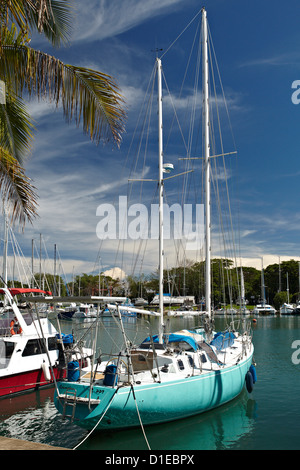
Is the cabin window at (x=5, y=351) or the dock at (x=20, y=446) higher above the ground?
the dock at (x=20, y=446)

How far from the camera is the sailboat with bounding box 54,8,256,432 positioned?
12.7 meters

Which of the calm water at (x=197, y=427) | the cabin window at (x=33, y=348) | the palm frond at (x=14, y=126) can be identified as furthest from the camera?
the cabin window at (x=33, y=348)

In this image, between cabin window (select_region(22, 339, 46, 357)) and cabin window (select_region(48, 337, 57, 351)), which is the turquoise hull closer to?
cabin window (select_region(22, 339, 46, 357))

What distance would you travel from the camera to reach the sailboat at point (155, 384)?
12711 mm

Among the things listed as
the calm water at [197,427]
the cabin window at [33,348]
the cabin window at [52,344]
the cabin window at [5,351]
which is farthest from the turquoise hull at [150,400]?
the cabin window at [52,344]

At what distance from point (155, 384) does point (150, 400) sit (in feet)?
1.82

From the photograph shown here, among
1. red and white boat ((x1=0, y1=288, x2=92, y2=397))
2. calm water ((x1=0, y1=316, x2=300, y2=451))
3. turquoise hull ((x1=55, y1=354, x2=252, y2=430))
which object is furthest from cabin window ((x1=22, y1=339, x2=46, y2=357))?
turquoise hull ((x1=55, y1=354, x2=252, y2=430))

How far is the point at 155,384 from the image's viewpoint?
13859mm

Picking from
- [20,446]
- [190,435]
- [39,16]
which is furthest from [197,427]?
[39,16]

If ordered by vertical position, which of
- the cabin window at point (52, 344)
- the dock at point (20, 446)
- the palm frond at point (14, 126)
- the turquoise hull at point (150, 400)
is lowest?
the turquoise hull at point (150, 400)

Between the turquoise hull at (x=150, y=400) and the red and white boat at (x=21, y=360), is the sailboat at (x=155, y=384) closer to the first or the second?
the turquoise hull at (x=150, y=400)

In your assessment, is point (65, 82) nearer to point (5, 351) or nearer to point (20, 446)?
point (20, 446)
